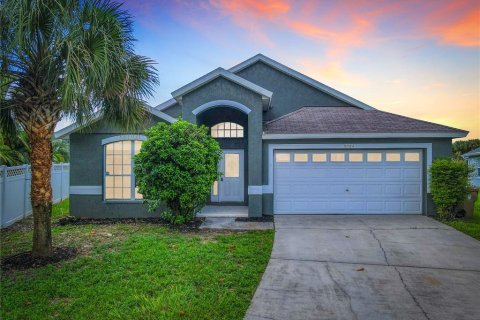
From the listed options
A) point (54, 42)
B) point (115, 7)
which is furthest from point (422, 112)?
point (54, 42)

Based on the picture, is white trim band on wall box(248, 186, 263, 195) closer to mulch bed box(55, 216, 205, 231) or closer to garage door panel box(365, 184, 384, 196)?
mulch bed box(55, 216, 205, 231)

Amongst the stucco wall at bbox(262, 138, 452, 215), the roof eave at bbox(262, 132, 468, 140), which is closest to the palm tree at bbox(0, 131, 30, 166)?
the stucco wall at bbox(262, 138, 452, 215)

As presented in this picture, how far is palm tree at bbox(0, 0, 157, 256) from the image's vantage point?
517 cm

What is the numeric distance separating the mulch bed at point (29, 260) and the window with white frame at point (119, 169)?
4.45m

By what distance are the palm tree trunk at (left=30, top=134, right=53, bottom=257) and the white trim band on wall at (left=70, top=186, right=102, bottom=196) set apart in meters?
4.71

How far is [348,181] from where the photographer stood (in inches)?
425

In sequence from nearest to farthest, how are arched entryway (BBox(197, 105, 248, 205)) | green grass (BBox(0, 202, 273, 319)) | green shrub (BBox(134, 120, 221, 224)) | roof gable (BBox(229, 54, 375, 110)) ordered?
green grass (BBox(0, 202, 273, 319))
green shrub (BBox(134, 120, 221, 224))
arched entryway (BBox(197, 105, 248, 205))
roof gable (BBox(229, 54, 375, 110))

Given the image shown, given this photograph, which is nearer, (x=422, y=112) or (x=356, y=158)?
(x=356, y=158)

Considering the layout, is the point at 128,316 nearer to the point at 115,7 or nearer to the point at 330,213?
the point at 115,7

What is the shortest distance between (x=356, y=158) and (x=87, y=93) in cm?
931

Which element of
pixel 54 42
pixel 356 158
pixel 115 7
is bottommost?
pixel 356 158

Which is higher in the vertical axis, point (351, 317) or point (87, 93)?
point (87, 93)

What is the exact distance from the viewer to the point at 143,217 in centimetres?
1067

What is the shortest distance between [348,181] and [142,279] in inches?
331
